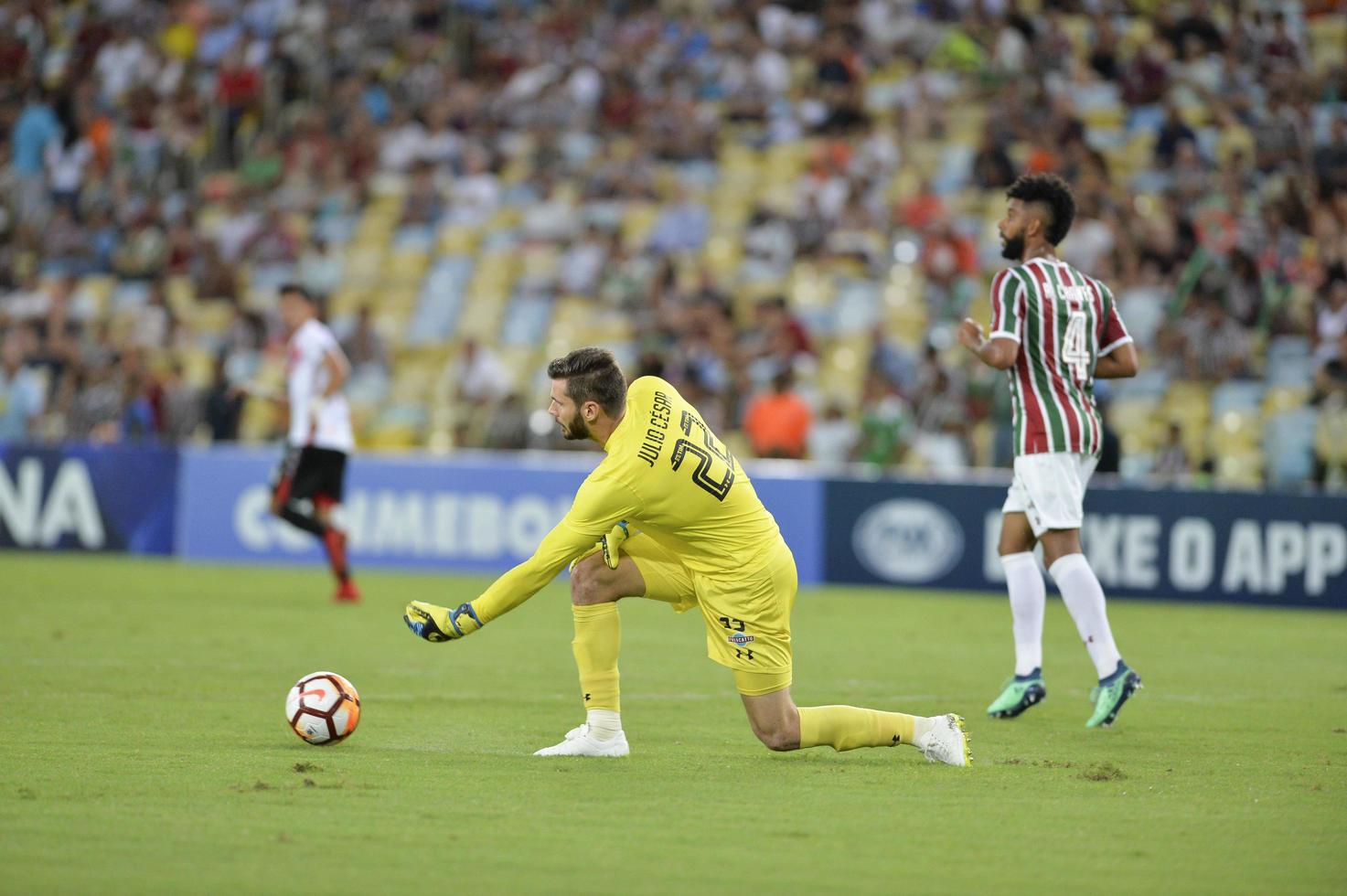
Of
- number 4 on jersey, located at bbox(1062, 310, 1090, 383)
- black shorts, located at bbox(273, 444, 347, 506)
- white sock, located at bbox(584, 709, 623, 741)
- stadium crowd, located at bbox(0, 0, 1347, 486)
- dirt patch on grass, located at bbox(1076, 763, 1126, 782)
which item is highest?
stadium crowd, located at bbox(0, 0, 1347, 486)

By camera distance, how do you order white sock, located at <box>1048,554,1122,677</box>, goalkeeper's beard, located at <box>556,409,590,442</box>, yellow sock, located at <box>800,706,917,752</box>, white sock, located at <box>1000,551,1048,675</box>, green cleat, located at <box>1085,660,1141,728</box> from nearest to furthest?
1. goalkeeper's beard, located at <box>556,409,590,442</box>
2. yellow sock, located at <box>800,706,917,752</box>
3. green cleat, located at <box>1085,660,1141,728</box>
4. white sock, located at <box>1048,554,1122,677</box>
5. white sock, located at <box>1000,551,1048,675</box>

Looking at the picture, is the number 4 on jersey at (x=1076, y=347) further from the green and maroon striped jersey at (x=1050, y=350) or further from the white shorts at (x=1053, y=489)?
the white shorts at (x=1053, y=489)

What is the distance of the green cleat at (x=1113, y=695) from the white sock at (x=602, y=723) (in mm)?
2343

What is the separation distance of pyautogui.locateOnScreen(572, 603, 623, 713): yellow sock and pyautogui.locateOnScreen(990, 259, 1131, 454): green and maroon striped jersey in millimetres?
2482

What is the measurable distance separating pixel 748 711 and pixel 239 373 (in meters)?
16.7

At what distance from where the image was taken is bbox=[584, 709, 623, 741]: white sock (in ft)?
23.0

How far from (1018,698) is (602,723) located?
7.61 ft

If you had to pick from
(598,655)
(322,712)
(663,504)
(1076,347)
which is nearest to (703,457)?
(663,504)

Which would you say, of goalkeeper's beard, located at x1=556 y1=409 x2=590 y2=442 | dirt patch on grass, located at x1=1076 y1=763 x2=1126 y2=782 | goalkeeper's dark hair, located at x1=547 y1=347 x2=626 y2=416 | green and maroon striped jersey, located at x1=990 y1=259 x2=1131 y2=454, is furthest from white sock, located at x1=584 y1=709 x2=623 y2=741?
green and maroon striped jersey, located at x1=990 y1=259 x2=1131 y2=454

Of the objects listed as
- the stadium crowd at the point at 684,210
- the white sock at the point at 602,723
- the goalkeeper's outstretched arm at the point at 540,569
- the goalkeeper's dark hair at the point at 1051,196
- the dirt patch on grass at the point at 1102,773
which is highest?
the stadium crowd at the point at 684,210

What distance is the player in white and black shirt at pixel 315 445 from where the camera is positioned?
1414cm

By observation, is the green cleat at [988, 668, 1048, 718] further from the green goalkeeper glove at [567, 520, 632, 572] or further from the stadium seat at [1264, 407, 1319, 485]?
the stadium seat at [1264, 407, 1319, 485]

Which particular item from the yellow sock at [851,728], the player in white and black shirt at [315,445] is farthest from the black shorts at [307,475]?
the yellow sock at [851,728]

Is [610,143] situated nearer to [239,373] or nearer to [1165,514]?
[239,373]
